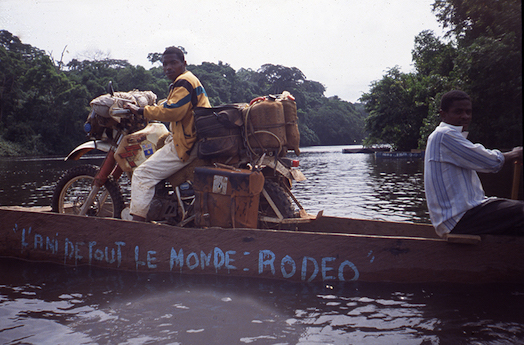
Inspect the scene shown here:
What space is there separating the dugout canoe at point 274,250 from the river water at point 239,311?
11 cm

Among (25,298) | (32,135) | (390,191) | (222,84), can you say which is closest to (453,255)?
(25,298)

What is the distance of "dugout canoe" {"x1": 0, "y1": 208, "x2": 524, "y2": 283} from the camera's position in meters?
3.34

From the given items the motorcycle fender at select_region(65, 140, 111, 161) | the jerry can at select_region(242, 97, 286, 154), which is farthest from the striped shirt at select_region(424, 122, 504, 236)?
the motorcycle fender at select_region(65, 140, 111, 161)

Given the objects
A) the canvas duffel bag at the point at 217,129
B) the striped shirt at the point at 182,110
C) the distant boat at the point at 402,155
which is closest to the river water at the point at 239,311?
the canvas duffel bag at the point at 217,129

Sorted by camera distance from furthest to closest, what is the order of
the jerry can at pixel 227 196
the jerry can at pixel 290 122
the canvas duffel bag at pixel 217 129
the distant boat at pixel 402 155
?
the distant boat at pixel 402 155 < the jerry can at pixel 290 122 < the canvas duffel bag at pixel 217 129 < the jerry can at pixel 227 196

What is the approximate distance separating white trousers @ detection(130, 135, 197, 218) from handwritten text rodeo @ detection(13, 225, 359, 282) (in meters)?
0.45

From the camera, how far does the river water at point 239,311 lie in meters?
2.87

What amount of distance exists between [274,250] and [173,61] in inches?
88.2

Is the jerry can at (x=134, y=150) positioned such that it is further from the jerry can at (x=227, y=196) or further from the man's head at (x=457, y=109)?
the man's head at (x=457, y=109)

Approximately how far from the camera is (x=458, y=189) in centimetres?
333

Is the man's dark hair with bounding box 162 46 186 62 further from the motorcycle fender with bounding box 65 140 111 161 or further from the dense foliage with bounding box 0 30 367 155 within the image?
the dense foliage with bounding box 0 30 367 155

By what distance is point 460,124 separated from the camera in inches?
131

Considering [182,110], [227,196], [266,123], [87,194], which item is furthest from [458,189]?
[87,194]

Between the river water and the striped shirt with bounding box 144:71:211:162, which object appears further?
the striped shirt with bounding box 144:71:211:162
